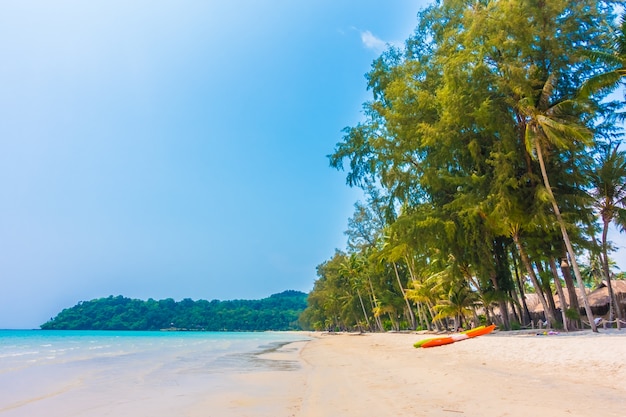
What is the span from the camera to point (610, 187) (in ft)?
46.5

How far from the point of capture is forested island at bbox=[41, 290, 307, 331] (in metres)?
127

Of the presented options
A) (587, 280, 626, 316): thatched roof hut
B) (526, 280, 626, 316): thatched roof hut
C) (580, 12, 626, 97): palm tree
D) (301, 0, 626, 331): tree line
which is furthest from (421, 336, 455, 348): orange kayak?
(587, 280, 626, 316): thatched roof hut

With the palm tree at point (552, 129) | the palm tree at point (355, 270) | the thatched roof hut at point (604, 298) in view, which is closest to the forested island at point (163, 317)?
the palm tree at point (355, 270)

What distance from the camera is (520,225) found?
14.0 m

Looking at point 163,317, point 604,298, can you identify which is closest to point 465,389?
point 604,298

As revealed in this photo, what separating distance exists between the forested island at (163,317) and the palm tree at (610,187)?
122471mm

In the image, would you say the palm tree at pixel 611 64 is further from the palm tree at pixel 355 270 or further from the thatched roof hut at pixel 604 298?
the palm tree at pixel 355 270

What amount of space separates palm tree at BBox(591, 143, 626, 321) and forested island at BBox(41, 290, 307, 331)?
122471 mm

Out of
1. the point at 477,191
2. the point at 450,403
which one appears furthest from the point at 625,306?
the point at 450,403

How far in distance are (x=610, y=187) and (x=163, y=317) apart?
145 m

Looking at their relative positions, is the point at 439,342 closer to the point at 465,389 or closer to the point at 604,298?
the point at 465,389

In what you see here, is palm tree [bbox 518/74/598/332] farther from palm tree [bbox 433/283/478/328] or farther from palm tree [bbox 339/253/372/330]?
palm tree [bbox 339/253/372/330]

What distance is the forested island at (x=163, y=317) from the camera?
418 ft

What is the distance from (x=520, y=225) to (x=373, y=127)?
8.02 metres
